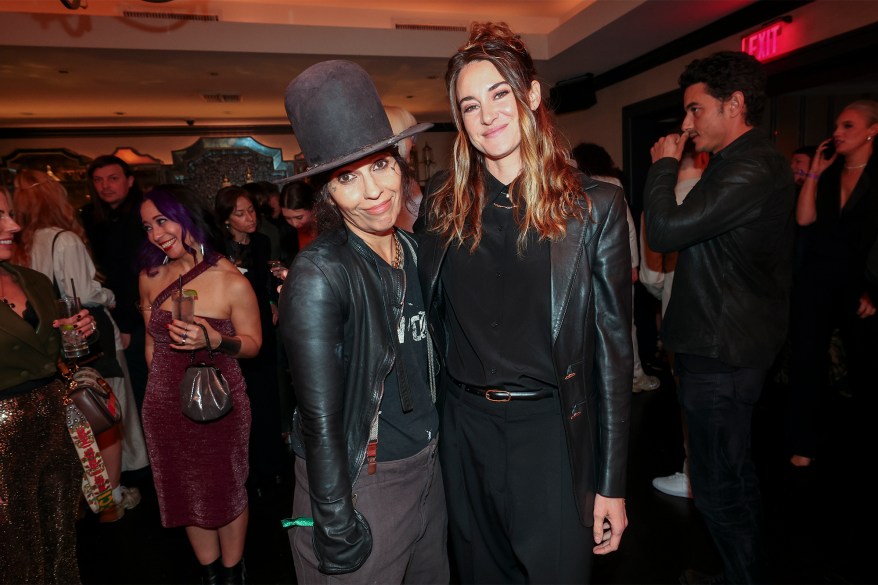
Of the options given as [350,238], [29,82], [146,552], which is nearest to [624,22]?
[350,238]

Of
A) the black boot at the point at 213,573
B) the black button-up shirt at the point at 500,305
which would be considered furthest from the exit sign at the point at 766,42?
the black boot at the point at 213,573

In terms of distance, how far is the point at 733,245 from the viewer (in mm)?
1951

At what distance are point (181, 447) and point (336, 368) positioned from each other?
129 centimetres

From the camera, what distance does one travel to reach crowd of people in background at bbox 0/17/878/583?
4.12 feet

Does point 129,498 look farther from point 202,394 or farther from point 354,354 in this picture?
point 354,354

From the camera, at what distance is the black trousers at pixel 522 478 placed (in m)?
1.34

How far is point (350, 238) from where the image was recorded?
131 cm

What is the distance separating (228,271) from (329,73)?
123cm

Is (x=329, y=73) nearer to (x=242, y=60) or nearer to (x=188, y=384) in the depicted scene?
(x=188, y=384)

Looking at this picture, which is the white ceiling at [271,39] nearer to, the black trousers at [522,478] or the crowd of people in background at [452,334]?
the crowd of people in background at [452,334]

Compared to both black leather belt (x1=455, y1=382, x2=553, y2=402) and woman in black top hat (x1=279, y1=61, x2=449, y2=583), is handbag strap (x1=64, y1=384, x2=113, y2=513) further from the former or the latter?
black leather belt (x1=455, y1=382, x2=553, y2=402)

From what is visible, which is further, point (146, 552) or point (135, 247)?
point (135, 247)

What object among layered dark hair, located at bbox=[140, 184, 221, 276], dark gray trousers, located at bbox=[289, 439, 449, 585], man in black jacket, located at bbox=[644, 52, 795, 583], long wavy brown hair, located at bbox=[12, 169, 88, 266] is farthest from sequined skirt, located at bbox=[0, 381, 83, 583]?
man in black jacket, located at bbox=[644, 52, 795, 583]

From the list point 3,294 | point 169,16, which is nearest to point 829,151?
point 3,294
